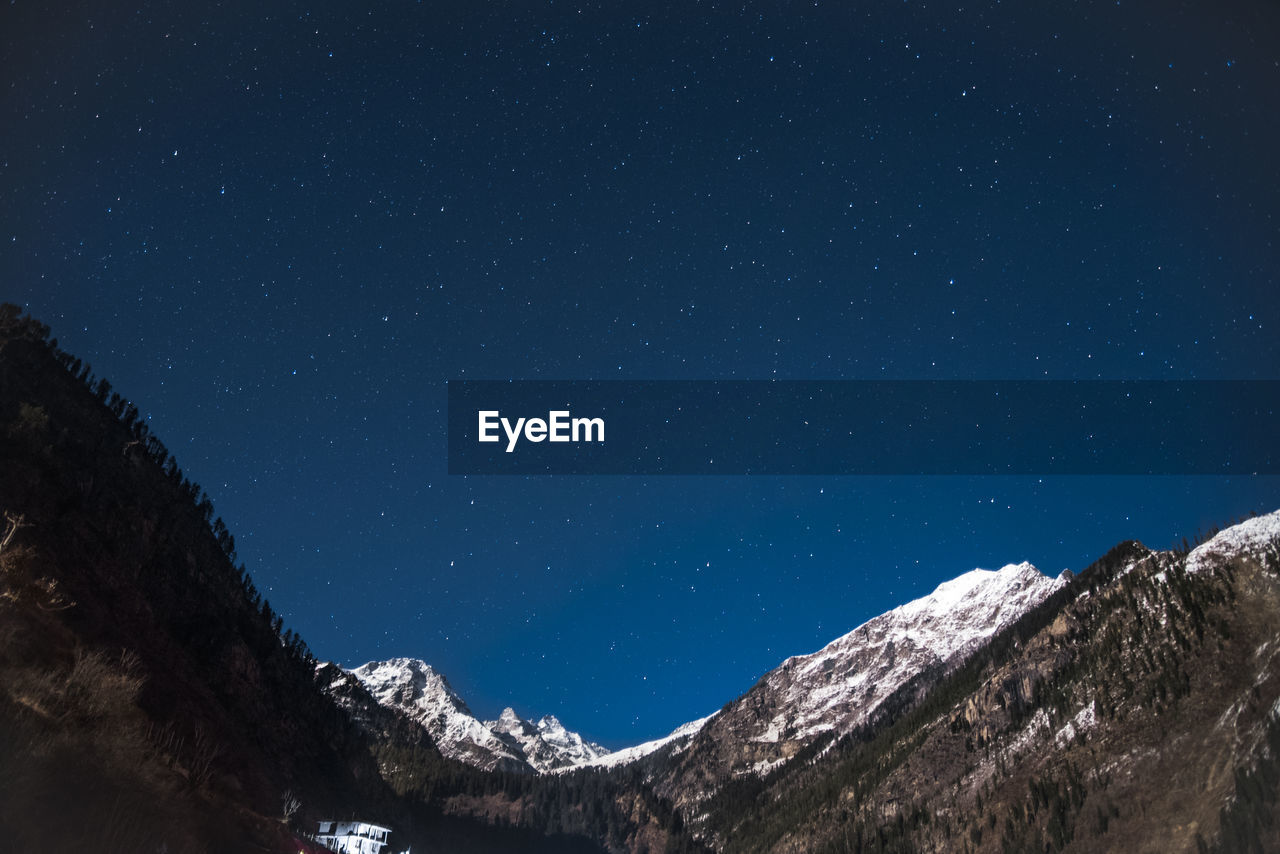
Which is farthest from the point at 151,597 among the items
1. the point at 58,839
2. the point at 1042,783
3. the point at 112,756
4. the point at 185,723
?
the point at 1042,783

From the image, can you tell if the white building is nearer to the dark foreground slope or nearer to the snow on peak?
the dark foreground slope

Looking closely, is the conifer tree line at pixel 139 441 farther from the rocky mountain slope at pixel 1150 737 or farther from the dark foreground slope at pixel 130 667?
the rocky mountain slope at pixel 1150 737

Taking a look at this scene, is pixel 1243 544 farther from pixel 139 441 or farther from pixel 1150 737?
pixel 139 441

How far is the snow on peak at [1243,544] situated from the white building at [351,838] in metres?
169

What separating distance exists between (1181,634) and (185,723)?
554 feet

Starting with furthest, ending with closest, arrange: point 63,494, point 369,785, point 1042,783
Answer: point 369,785 → point 1042,783 → point 63,494


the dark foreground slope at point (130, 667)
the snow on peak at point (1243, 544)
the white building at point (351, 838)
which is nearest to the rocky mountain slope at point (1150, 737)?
the snow on peak at point (1243, 544)

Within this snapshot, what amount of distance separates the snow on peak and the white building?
554ft

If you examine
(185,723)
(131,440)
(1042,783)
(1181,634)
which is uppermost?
(131,440)

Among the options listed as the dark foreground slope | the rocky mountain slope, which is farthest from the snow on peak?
the dark foreground slope

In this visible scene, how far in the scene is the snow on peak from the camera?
161625mm

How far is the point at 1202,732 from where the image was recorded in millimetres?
124688

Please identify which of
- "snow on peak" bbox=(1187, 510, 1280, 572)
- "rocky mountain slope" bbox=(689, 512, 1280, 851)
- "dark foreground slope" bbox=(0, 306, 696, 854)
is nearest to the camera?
"dark foreground slope" bbox=(0, 306, 696, 854)

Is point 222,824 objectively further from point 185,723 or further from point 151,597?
point 151,597
